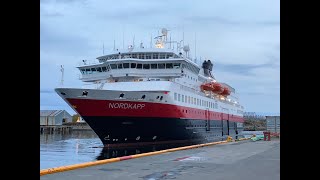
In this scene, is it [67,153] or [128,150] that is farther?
[67,153]

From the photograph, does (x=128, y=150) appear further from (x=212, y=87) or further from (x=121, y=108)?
(x=212, y=87)

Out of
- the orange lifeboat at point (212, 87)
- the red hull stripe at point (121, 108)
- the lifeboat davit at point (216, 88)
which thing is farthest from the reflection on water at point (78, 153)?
the lifeboat davit at point (216, 88)

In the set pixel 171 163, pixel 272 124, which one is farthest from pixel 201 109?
pixel 171 163

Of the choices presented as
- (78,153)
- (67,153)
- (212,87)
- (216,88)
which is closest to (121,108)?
(78,153)

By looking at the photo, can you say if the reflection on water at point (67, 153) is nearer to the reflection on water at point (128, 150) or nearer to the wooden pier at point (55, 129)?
the reflection on water at point (128, 150)

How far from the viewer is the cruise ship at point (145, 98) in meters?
27.5

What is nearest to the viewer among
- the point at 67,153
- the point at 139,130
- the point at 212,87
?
the point at 139,130

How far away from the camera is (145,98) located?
1116 inches

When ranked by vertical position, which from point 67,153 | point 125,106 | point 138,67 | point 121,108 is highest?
point 138,67

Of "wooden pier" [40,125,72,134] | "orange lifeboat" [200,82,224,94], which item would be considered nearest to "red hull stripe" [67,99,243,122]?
"orange lifeboat" [200,82,224,94]

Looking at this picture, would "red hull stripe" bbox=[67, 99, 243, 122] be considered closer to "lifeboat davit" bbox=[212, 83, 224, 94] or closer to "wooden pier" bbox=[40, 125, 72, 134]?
"lifeboat davit" bbox=[212, 83, 224, 94]

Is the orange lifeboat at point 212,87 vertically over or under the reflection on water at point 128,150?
over
